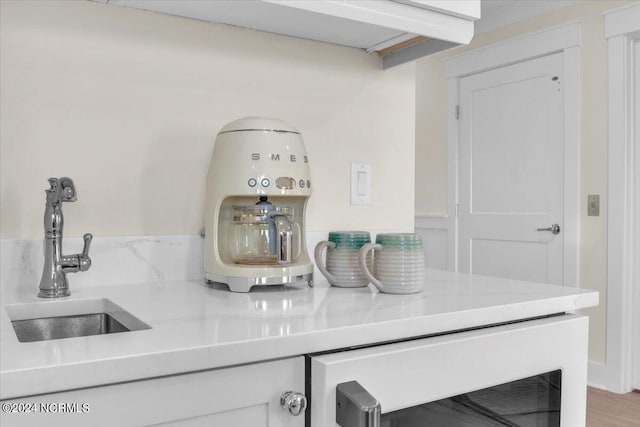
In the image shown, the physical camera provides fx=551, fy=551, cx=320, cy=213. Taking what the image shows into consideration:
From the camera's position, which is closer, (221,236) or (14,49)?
(14,49)

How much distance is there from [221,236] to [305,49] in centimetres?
58

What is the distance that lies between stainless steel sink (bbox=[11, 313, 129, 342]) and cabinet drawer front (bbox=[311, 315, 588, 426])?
15.7 inches

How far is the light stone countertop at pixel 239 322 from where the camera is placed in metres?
0.63

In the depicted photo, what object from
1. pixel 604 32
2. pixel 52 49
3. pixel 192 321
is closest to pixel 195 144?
pixel 52 49

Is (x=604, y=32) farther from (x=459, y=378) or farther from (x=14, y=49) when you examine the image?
(x=14, y=49)

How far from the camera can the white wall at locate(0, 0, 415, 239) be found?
1.13 m

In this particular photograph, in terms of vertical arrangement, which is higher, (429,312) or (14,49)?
(14,49)

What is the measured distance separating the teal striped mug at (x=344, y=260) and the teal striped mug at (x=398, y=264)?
72 millimetres

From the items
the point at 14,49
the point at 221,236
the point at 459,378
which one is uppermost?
the point at 14,49

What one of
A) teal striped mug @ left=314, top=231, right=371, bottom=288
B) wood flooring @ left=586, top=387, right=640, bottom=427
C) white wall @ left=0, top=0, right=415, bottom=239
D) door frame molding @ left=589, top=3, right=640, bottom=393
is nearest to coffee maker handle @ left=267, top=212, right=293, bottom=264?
teal striped mug @ left=314, top=231, right=371, bottom=288

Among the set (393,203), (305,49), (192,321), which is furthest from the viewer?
(393,203)

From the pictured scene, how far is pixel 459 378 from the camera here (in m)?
0.90

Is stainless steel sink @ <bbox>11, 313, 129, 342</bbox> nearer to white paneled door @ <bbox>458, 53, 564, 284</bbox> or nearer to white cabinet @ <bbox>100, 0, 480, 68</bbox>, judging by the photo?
white cabinet @ <bbox>100, 0, 480, 68</bbox>

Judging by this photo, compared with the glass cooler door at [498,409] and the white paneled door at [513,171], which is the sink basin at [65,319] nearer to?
the glass cooler door at [498,409]
